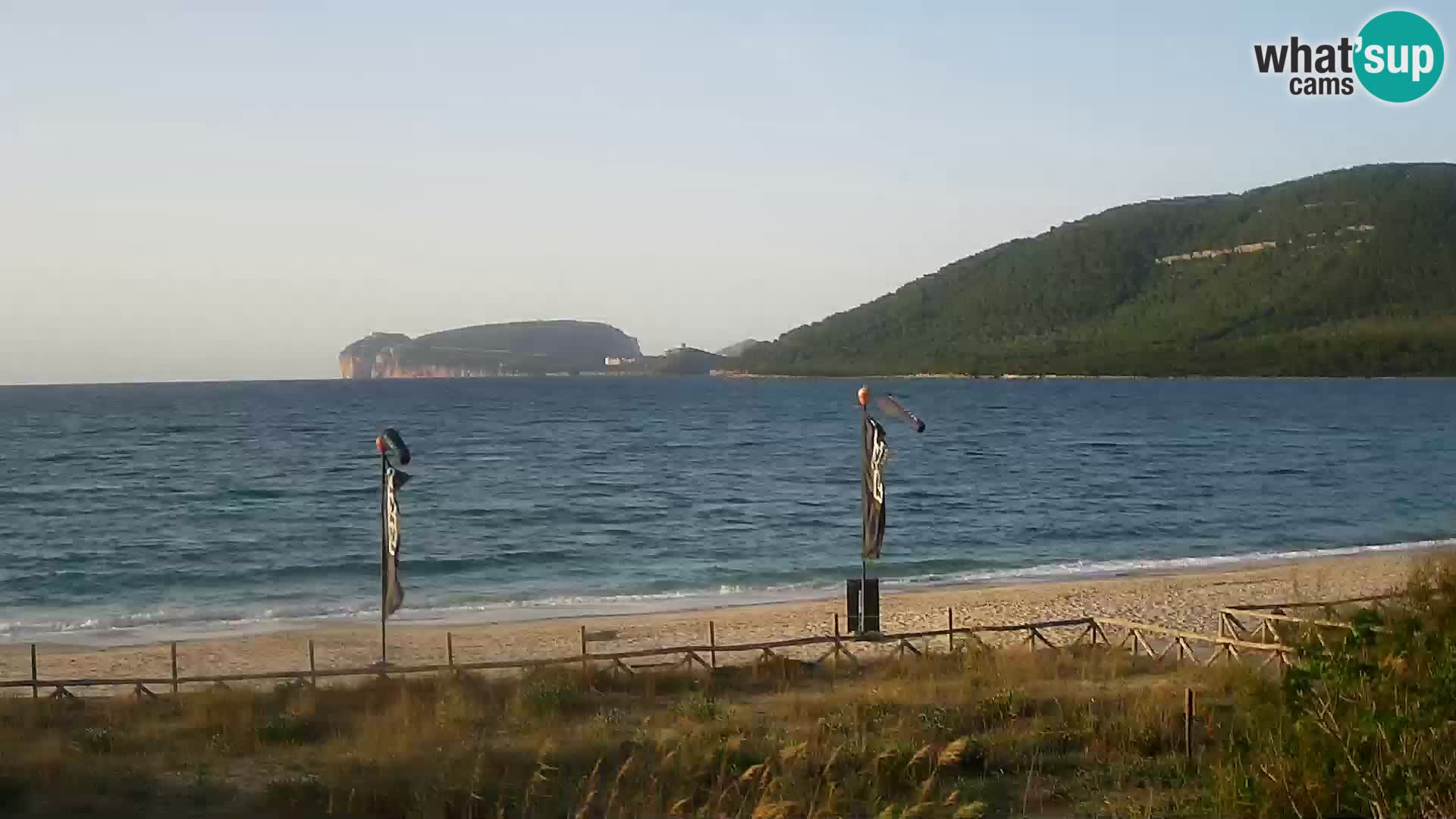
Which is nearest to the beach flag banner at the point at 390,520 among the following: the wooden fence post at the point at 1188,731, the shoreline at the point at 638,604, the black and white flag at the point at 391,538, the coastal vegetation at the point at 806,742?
the black and white flag at the point at 391,538

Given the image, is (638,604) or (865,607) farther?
(638,604)

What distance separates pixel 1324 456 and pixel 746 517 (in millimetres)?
40111

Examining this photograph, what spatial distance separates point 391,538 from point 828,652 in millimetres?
6148

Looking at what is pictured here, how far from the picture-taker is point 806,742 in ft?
37.1

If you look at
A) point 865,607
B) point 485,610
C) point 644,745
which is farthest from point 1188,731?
point 485,610

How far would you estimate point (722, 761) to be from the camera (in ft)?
33.8

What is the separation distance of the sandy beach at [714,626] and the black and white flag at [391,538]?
3.84 meters

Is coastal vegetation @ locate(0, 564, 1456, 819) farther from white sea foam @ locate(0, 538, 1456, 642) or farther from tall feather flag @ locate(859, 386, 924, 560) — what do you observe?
white sea foam @ locate(0, 538, 1456, 642)

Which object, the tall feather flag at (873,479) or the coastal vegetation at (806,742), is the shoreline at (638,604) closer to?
the tall feather flag at (873,479)

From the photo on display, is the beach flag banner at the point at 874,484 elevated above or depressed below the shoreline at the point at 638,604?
above

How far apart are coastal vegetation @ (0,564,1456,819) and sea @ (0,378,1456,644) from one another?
13.1 m

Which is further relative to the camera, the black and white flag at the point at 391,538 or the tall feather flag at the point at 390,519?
the black and white flag at the point at 391,538

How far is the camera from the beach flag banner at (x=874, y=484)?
18922 mm

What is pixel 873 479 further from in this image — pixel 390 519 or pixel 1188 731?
pixel 1188 731
